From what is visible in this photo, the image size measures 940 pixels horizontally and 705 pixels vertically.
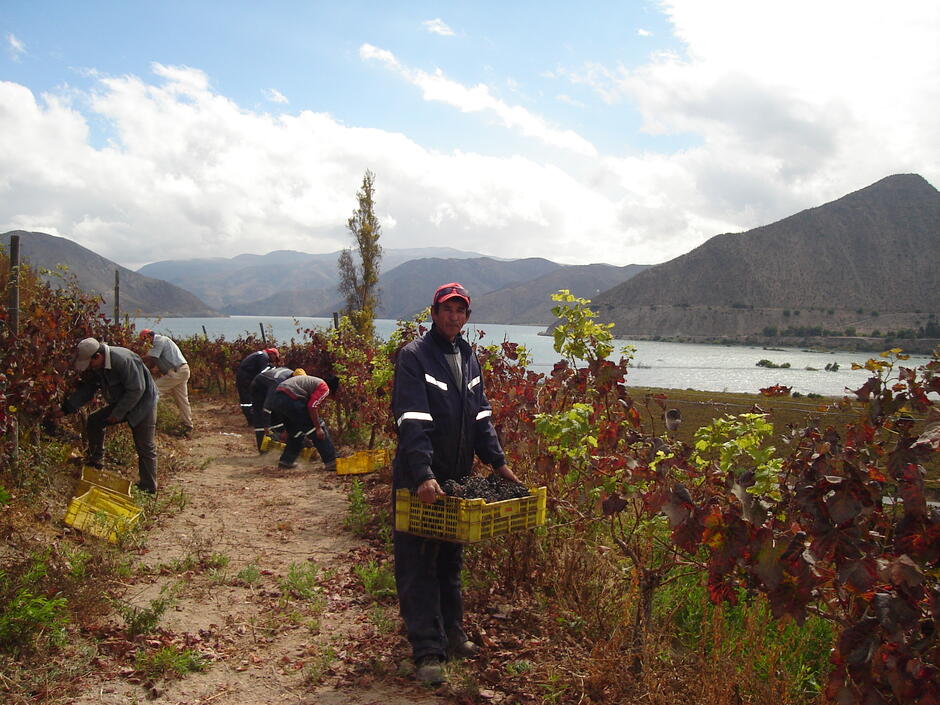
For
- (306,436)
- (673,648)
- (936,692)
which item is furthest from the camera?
(306,436)

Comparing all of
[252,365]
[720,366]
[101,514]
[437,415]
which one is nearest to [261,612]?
[101,514]

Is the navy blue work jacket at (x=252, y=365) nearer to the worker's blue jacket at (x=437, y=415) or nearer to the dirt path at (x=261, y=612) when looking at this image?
the dirt path at (x=261, y=612)

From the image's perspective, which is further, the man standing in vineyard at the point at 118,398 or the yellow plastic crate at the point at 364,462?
the yellow plastic crate at the point at 364,462

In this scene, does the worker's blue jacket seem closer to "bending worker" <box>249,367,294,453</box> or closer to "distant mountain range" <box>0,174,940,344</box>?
"bending worker" <box>249,367,294,453</box>

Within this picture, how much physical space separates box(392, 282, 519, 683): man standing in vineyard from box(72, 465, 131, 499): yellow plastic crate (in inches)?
136

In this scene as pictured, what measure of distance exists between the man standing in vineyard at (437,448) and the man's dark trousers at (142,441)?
13.2 ft

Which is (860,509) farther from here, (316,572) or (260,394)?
(260,394)

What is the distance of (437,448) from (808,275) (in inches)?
4856

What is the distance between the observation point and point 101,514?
527 cm

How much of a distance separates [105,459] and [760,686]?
6.85m

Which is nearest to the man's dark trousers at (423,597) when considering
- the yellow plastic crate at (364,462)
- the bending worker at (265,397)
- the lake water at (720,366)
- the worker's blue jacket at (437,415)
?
the worker's blue jacket at (437,415)

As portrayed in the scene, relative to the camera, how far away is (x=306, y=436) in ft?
29.5

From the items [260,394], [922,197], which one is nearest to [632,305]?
[922,197]

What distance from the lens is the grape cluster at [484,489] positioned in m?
3.51
